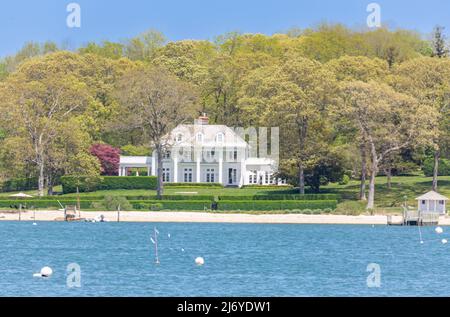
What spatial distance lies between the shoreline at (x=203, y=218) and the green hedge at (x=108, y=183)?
14393mm

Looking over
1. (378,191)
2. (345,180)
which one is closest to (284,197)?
(378,191)

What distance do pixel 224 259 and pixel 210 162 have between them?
55789 mm

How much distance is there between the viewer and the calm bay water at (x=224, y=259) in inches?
2288

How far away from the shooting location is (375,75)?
395 feet

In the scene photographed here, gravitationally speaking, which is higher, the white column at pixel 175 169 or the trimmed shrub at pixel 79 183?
the white column at pixel 175 169

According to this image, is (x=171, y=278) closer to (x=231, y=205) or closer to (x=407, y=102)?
(x=231, y=205)

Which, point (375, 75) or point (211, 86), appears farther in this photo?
point (211, 86)

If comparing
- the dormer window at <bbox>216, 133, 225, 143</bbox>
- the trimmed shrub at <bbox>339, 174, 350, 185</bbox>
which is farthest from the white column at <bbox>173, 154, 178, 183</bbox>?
the trimmed shrub at <bbox>339, 174, 350, 185</bbox>

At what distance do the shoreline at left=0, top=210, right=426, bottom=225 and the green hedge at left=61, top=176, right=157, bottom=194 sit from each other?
1439 centimetres

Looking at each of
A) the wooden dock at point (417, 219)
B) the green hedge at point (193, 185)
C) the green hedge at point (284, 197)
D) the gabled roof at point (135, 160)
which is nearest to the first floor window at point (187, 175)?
the gabled roof at point (135, 160)

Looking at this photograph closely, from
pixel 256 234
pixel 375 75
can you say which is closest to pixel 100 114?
pixel 375 75

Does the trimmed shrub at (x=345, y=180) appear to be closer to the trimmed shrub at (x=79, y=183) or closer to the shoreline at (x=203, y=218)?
the shoreline at (x=203, y=218)

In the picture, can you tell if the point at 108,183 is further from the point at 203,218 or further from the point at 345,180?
the point at 345,180

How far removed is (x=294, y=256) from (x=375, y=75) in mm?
49324
